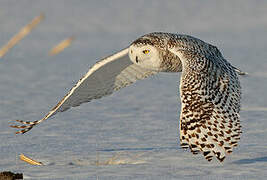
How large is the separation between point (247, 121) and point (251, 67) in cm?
522

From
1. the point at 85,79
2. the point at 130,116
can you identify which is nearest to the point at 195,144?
the point at 85,79

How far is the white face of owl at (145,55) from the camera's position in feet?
22.9

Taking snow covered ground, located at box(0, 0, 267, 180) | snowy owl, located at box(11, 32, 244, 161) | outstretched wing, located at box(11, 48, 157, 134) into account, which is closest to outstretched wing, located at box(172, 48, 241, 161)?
snowy owl, located at box(11, 32, 244, 161)

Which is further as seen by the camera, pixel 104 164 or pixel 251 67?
pixel 251 67

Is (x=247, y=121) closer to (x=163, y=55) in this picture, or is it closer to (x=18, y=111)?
(x=163, y=55)

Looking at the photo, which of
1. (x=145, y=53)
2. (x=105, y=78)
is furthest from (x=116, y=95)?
(x=145, y=53)

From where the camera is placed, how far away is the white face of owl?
698 cm

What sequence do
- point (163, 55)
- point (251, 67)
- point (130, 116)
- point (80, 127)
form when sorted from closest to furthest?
point (163, 55)
point (80, 127)
point (130, 116)
point (251, 67)

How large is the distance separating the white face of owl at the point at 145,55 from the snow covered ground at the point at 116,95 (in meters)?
0.89

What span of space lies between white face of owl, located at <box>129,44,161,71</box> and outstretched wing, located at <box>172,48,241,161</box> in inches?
32.8

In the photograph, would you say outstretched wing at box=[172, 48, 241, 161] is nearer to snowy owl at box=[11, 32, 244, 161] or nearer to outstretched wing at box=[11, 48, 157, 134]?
snowy owl at box=[11, 32, 244, 161]

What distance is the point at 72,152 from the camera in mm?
7242

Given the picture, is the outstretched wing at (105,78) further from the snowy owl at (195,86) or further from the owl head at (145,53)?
the owl head at (145,53)

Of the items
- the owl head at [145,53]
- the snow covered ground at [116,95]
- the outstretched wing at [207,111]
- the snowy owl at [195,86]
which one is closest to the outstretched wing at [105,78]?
the snowy owl at [195,86]
